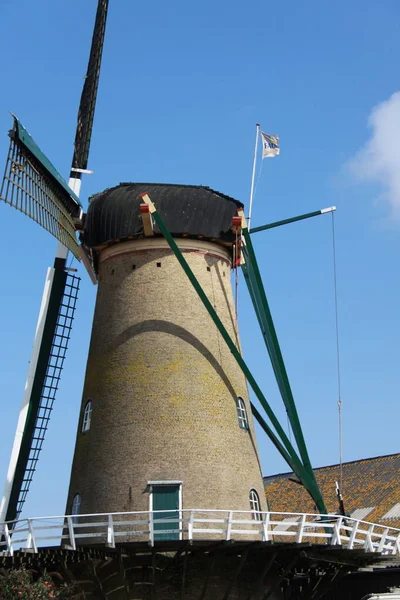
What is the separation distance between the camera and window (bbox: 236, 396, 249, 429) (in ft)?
62.4

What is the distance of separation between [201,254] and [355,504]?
33.6 feet

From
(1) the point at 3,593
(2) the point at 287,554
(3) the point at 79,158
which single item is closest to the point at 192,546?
(2) the point at 287,554

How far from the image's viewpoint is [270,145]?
22.6 meters

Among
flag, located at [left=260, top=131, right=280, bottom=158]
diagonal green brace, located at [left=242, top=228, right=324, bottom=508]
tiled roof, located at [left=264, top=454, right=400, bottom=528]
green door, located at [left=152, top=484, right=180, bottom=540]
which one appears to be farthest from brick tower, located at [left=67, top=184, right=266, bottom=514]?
tiled roof, located at [left=264, top=454, right=400, bottom=528]

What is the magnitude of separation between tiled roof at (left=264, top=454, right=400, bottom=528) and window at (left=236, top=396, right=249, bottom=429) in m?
6.56

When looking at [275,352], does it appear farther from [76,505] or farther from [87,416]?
[76,505]

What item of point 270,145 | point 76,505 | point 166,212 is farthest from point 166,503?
point 270,145

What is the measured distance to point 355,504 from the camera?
84.4 ft

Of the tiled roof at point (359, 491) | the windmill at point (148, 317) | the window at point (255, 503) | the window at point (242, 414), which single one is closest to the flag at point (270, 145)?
the windmill at point (148, 317)

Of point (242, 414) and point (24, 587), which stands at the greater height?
point (242, 414)

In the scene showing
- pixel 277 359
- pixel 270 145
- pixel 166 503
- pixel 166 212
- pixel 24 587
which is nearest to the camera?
pixel 24 587

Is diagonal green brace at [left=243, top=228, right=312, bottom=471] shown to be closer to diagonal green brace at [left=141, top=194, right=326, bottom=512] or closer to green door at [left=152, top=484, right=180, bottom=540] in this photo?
diagonal green brace at [left=141, top=194, right=326, bottom=512]

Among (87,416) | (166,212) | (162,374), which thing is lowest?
(87,416)

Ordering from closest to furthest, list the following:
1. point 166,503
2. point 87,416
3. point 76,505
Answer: point 166,503 → point 76,505 → point 87,416
